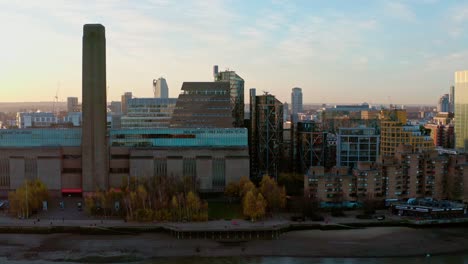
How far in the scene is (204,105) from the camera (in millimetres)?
59219

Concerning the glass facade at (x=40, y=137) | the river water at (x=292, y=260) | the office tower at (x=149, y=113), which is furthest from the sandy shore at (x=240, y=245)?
the office tower at (x=149, y=113)

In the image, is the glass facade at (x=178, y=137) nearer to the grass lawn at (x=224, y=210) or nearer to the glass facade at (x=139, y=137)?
the glass facade at (x=139, y=137)

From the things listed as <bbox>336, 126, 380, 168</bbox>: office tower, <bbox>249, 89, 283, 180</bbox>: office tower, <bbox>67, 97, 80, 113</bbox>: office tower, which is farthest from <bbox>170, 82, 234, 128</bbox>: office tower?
<bbox>67, 97, 80, 113</bbox>: office tower

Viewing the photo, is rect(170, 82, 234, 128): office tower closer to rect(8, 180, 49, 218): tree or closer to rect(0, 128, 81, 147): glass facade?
rect(0, 128, 81, 147): glass facade

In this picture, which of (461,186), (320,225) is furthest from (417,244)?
(461,186)

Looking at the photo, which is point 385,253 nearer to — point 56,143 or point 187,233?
point 187,233

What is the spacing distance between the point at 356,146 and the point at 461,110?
31.2 metres

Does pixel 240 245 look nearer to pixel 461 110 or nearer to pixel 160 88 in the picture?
pixel 461 110

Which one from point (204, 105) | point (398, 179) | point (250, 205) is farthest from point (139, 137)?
point (398, 179)

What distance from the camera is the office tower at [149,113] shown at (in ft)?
223

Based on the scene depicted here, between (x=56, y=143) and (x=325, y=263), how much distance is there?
2813 centimetres

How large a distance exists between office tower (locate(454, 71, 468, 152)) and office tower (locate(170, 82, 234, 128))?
36.3 m

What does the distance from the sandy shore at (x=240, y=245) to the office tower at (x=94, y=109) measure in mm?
10701

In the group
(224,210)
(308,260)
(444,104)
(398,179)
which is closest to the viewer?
(308,260)
